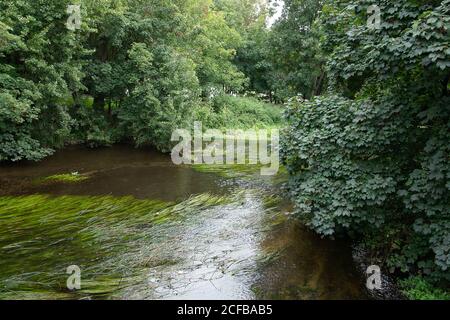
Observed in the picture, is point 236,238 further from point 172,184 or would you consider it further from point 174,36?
point 174,36

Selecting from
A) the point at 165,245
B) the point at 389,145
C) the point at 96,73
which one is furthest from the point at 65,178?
the point at 389,145

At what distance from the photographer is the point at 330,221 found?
541 centimetres

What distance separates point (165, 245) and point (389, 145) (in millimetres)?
3688

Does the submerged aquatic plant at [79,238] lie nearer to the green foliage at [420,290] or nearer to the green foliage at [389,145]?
the green foliage at [389,145]

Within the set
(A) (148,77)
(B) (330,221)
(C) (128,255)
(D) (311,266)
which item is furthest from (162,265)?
(A) (148,77)

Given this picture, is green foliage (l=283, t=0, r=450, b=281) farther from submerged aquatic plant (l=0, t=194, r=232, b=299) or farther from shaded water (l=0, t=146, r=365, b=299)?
submerged aquatic plant (l=0, t=194, r=232, b=299)

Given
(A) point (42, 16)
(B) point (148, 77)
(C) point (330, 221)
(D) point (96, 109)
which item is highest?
(A) point (42, 16)

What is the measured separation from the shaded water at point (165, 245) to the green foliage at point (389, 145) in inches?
32.2

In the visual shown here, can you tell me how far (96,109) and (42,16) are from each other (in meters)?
4.42
